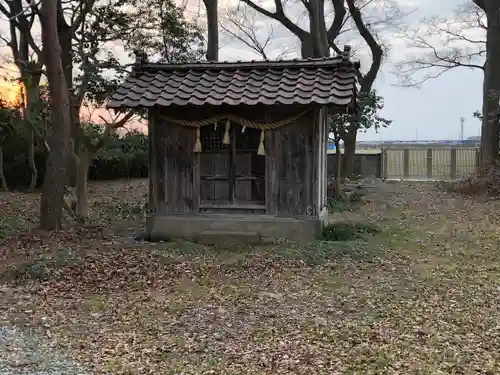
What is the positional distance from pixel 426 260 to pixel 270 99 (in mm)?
3088

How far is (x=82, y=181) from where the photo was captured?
34.7ft

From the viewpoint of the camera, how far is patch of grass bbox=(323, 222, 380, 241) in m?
8.91

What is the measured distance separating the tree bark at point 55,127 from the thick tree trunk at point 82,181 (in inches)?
68.4

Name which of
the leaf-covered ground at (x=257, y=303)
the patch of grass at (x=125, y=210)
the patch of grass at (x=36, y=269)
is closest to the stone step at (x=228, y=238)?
the leaf-covered ground at (x=257, y=303)

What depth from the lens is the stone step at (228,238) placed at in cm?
841

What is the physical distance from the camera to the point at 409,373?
3.84m

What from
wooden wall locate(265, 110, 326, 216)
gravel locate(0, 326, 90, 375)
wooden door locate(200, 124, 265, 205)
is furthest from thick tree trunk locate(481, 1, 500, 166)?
gravel locate(0, 326, 90, 375)

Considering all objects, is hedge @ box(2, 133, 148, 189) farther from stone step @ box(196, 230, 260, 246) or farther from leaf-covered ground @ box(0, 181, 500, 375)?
stone step @ box(196, 230, 260, 246)

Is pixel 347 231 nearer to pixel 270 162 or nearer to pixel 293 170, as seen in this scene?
pixel 293 170

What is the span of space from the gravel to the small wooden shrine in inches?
163

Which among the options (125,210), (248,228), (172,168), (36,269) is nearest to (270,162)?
(248,228)

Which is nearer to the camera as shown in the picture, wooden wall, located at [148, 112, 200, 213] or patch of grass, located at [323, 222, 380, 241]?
wooden wall, located at [148, 112, 200, 213]

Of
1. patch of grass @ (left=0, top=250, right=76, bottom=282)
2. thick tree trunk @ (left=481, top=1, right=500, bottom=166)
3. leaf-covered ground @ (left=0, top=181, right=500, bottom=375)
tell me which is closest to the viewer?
leaf-covered ground @ (left=0, top=181, right=500, bottom=375)

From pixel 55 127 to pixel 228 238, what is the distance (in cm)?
317
